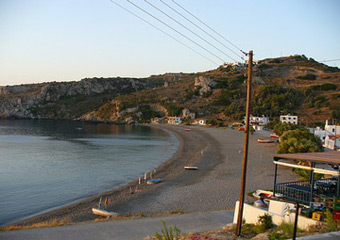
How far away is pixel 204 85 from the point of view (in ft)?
436

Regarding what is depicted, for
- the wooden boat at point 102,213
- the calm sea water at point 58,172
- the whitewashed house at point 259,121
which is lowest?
the calm sea water at point 58,172

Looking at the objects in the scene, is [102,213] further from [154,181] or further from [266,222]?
[266,222]

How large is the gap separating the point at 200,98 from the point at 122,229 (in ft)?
378

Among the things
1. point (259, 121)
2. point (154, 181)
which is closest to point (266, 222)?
point (154, 181)

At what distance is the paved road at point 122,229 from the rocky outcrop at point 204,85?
11485 cm

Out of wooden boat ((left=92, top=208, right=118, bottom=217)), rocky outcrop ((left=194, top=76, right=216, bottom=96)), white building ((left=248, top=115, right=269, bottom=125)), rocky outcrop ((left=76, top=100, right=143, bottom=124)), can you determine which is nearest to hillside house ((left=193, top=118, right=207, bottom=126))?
white building ((left=248, top=115, right=269, bottom=125))

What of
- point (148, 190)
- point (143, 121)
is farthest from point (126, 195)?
point (143, 121)

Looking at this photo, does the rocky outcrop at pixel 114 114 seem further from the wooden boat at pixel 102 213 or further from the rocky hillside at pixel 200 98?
the wooden boat at pixel 102 213

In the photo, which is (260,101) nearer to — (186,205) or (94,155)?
(94,155)

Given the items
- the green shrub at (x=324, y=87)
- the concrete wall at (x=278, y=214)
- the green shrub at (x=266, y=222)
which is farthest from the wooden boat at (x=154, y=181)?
the green shrub at (x=324, y=87)

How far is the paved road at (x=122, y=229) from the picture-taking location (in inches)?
476

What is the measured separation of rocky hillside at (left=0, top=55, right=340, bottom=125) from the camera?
323ft

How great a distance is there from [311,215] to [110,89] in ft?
586

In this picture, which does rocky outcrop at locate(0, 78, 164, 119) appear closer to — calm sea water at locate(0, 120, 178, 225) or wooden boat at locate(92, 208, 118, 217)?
calm sea water at locate(0, 120, 178, 225)
